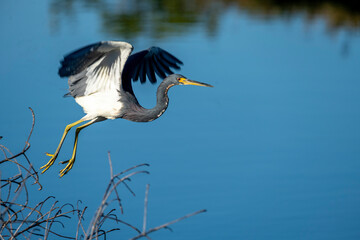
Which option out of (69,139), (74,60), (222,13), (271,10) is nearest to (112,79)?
(74,60)

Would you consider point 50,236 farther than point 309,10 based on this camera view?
No

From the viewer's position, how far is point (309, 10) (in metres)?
16.6

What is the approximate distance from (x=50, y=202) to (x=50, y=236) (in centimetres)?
58

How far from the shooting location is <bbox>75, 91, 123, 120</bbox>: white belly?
6195 mm

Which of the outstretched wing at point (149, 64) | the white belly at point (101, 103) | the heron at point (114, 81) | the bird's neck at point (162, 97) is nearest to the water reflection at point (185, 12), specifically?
the outstretched wing at point (149, 64)

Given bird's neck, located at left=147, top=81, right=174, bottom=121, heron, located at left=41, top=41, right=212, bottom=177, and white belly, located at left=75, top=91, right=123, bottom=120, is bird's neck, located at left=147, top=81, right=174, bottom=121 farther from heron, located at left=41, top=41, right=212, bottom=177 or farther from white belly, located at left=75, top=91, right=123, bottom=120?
white belly, located at left=75, top=91, right=123, bottom=120

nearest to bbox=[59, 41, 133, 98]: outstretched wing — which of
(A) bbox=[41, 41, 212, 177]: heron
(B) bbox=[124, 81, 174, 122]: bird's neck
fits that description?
(A) bbox=[41, 41, 212, 177]: heron

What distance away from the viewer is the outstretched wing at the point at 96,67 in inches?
213

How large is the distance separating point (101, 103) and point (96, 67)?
1.39 ft

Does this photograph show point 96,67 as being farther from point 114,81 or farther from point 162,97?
point 162,97

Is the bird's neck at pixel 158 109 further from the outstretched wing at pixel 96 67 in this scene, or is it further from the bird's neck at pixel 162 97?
the outstretched wing at pixel 96 67

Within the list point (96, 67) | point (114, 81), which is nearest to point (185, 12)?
point (114, 81)

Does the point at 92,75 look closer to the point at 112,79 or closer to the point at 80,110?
the point at 112,79

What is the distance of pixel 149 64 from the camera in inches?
Answer: 265
